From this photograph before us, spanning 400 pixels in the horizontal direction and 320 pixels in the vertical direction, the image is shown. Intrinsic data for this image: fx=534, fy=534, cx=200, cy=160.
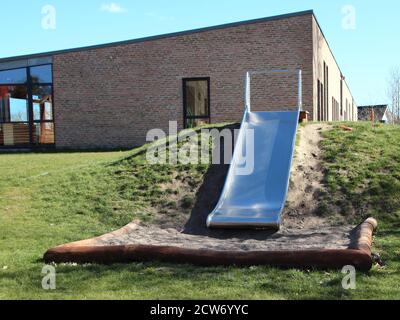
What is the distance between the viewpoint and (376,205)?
30.5ft

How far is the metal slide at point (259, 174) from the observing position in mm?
8758

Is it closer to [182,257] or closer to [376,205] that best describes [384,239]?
[376,205]

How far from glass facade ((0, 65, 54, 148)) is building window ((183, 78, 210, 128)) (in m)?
6.33

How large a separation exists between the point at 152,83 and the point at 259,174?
13215 millimetres

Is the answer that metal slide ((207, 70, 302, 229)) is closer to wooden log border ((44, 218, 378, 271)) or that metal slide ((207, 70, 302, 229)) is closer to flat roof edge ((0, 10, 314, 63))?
wooden log border ((44, 218, 378, 271))

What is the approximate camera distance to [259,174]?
10.2 metres

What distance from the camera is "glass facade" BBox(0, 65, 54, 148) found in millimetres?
24094
